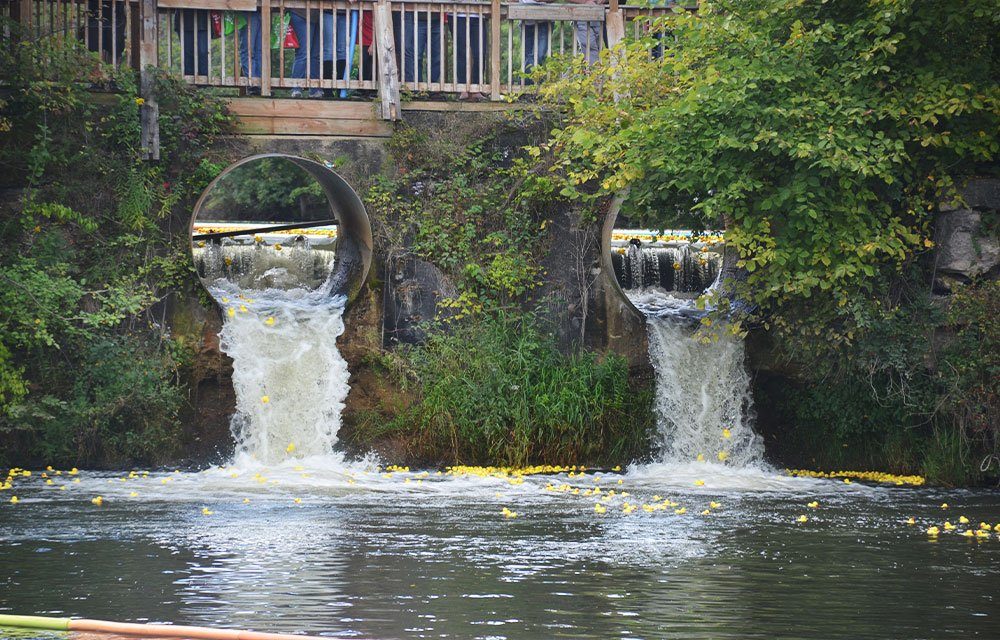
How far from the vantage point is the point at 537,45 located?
596 inches

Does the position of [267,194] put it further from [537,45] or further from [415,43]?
[537,45]

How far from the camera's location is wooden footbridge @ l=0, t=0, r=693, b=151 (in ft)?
45.8

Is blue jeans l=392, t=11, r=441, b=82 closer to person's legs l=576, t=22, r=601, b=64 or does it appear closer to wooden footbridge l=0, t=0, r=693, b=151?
wooden footbridge l=0, t=0, r=693, b=151

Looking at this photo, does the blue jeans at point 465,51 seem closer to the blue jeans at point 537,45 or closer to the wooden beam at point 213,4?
the blue jeans at point 537,45

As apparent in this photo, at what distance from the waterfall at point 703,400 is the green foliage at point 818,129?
1.91m

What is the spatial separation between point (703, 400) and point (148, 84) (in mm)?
7369

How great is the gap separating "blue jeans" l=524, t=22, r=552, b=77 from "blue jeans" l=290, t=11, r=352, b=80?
2296mm

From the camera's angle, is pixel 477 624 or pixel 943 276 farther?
pixel 943 276

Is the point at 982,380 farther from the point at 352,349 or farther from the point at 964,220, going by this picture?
the point at 352,349

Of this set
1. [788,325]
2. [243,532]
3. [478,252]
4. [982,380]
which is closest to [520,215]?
[478,252]

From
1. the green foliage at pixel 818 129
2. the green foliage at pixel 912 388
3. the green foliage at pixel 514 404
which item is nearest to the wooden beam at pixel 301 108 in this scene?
the green foliage at pixel 514 404

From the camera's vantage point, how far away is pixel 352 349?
14.1 metres

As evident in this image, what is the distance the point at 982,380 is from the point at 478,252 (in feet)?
19.3

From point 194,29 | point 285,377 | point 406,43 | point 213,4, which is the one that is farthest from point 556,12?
point 285,377
